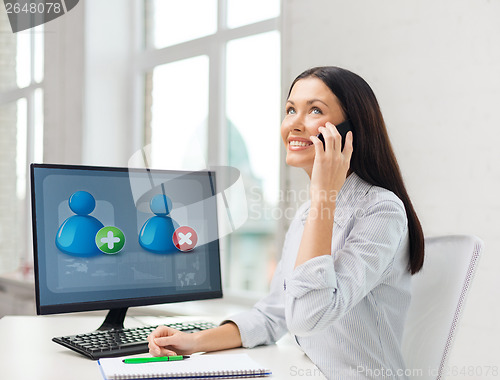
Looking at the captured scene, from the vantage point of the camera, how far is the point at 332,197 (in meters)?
1.29

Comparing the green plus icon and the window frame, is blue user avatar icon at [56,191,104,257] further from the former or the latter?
the window frame

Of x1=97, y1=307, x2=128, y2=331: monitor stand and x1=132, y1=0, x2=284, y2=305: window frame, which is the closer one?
x1=97, y1=307, x2=128, y2=331: monitor stand

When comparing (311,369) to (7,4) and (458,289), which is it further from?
(7,4)

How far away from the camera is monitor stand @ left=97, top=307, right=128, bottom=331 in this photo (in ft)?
4.78

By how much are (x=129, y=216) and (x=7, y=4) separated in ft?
12.8

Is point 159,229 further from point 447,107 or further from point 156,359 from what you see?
point 447,107

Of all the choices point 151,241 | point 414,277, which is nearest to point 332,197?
point 414,277

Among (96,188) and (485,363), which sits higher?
(96,188)

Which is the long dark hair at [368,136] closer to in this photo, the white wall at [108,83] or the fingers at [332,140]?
the fingers at [332,140]

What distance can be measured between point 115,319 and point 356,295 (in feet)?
2.13

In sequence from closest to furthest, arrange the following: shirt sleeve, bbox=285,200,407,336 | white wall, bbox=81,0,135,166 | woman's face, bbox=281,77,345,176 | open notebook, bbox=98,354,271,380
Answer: open notebook, bbox=98,354,271,380 → shirt sleeve, bbox=285,200,407,336 → woman's face, bbox=281,77,345,176 → white wall, bbox=81,0,135,166

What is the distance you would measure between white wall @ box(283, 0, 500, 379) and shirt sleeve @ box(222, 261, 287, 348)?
634mm

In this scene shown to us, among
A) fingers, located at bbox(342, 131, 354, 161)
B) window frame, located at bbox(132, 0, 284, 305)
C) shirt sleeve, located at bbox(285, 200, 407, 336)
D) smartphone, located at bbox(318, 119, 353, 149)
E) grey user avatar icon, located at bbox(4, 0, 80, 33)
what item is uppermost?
grey user avatar icon, located at bbox(4, 0, 80, 33)

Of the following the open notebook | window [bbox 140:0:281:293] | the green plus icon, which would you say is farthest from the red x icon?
window [bbox 140:0:281:293]
